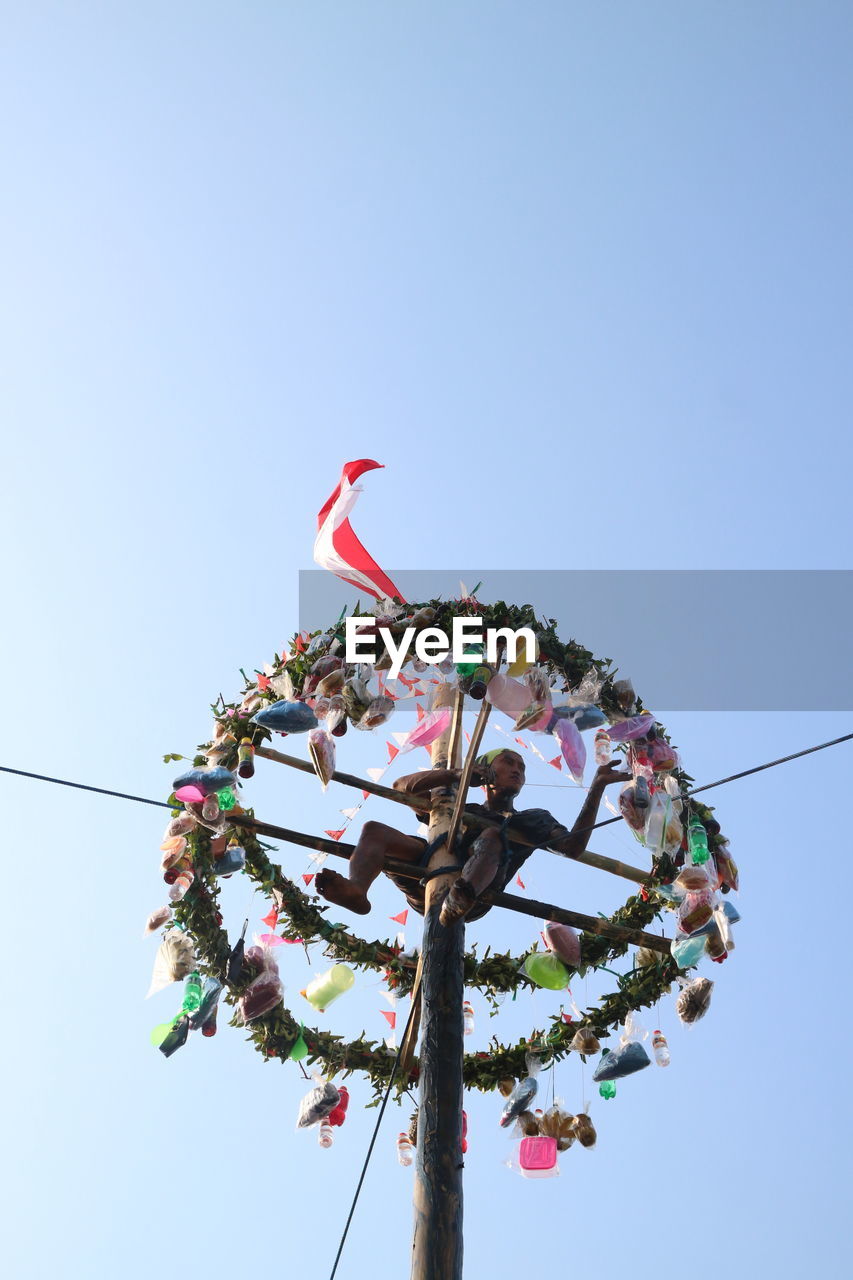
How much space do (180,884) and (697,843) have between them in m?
3.07

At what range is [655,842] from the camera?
22.9ft

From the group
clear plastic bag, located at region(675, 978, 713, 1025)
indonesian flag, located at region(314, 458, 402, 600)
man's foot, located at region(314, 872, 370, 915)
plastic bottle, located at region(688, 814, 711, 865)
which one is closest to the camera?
man's foot, located at region(314, 872, 370, 915)

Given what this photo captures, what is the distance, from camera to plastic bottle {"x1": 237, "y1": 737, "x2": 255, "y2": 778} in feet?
22.9

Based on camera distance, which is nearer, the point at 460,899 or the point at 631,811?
the point at 460,899

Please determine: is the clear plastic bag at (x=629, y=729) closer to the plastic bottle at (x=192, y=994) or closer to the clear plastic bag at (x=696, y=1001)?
the clear plastic bag at (x=696, y=1001)

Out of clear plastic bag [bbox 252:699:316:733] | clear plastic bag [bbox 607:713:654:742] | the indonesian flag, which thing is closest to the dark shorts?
clear plastic bag [bbox 607:713:654:742]

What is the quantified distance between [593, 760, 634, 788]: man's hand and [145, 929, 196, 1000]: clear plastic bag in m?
2.52

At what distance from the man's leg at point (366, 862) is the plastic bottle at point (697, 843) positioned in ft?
5.39

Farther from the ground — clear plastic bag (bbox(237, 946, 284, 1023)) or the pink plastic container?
clear plastic bag (bbox(237, 946, 284, 1023))

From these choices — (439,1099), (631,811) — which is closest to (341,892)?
(439,1099)

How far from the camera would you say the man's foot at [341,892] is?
630cm

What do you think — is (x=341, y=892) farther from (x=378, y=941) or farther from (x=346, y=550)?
(x=346, y=550)

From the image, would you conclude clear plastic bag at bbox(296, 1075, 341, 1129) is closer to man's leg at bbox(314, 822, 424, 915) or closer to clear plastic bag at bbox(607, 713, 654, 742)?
man's leg at bbox(314, 822, 424, 915)

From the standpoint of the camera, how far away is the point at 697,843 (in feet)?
23.6
